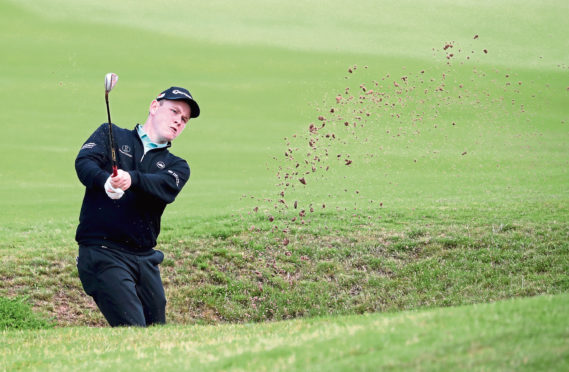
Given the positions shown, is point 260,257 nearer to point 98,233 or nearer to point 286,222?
point 286,222

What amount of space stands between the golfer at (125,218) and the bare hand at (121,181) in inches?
0.4

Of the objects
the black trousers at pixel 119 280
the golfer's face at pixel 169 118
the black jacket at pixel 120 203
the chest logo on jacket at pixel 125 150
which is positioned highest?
the golfer's face at pixel 169 118

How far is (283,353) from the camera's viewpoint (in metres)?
4.65

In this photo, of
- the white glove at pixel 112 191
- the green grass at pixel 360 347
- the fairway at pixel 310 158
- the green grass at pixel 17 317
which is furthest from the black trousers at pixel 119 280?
the green grass at pixel 17 317

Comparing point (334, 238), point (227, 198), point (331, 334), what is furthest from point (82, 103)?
point (331, 334)

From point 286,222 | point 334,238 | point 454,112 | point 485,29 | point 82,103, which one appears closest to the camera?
point 334,238

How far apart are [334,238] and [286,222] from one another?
155 cm

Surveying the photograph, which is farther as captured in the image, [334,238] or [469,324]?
[334,238]

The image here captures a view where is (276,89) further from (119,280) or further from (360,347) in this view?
(360,347)

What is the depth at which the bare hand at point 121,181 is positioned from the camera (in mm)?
6652

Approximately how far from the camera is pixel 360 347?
176 inches

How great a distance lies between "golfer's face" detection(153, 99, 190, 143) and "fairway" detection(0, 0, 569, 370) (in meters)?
2.07

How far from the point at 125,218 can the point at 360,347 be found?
3472mm

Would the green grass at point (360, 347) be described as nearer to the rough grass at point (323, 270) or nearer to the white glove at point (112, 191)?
the white glove at point (112, 191)
